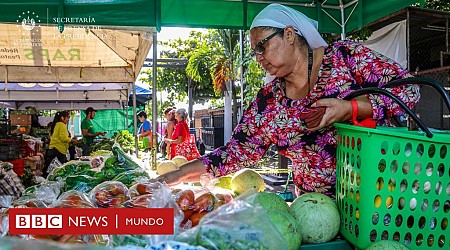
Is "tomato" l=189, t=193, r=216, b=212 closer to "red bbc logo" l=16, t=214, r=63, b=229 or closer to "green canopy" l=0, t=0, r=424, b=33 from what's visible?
"red bbc logo" l=16, t=214, r=63, b=229

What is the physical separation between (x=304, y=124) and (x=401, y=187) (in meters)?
0.68

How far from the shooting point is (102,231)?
0.90m

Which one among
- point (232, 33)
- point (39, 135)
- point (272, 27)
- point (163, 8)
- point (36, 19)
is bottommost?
point (39, 135)

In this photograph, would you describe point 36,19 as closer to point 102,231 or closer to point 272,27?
point 272,27

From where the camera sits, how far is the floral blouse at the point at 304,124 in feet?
5.64

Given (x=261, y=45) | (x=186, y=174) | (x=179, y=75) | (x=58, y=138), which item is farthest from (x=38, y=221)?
(x=179, y=75)

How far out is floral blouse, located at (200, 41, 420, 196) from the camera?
5.64ft

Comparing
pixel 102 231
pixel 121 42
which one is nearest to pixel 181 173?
pixel 102 231

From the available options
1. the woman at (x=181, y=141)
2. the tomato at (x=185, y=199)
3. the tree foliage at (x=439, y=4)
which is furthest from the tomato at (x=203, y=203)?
the tree foliage at (x=439, y=4)

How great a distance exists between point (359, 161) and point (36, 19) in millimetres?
2716

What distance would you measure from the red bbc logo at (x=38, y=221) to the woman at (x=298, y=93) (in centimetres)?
92

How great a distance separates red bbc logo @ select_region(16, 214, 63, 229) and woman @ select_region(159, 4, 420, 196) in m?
0.92

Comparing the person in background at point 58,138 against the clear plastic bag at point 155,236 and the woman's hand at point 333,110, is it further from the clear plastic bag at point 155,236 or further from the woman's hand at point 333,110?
the clear plastic bag at point 155,236

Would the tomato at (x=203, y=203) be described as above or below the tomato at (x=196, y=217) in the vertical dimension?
above
